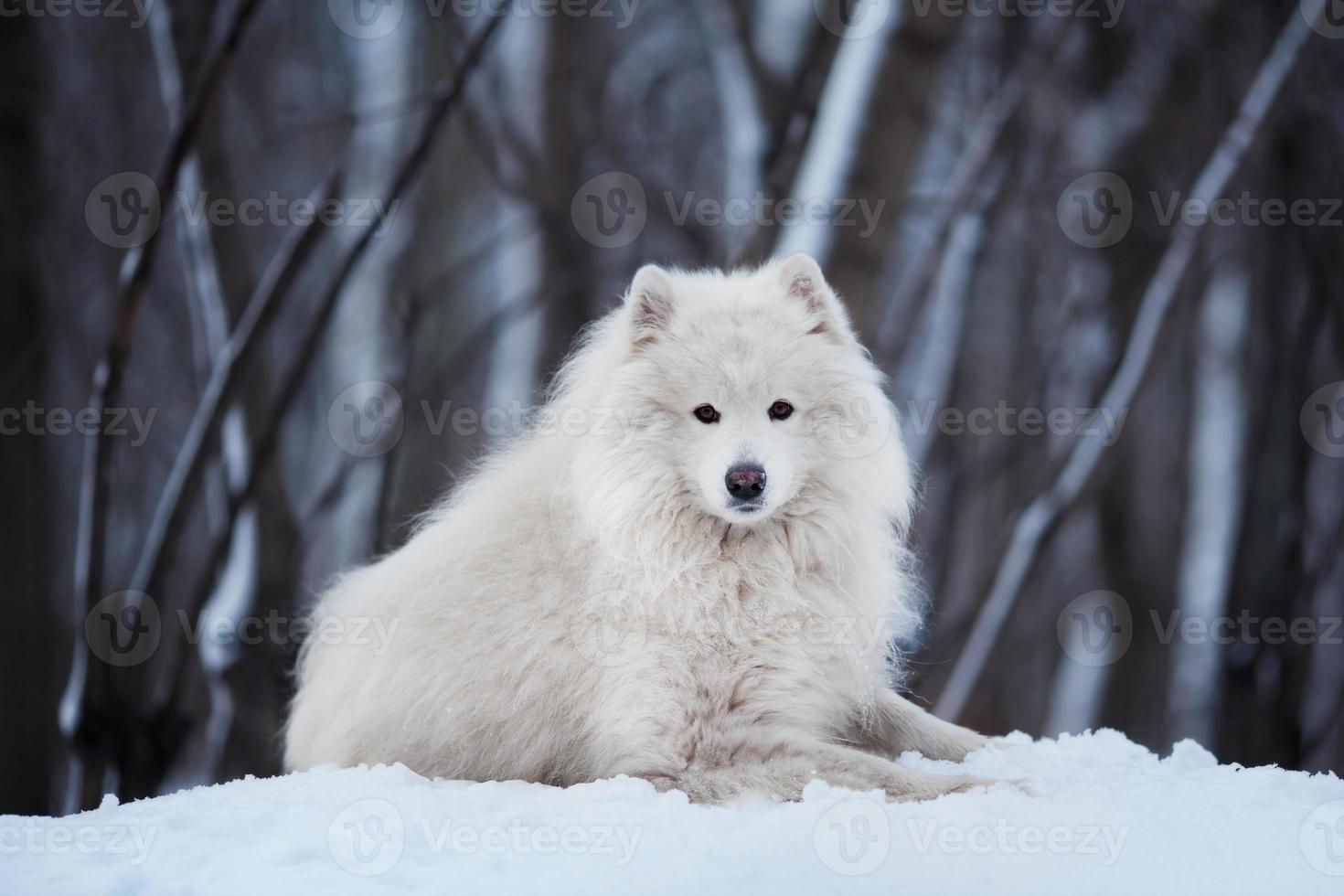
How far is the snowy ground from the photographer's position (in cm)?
307

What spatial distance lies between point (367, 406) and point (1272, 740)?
33.0 ft

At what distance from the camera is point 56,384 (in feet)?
37.4
